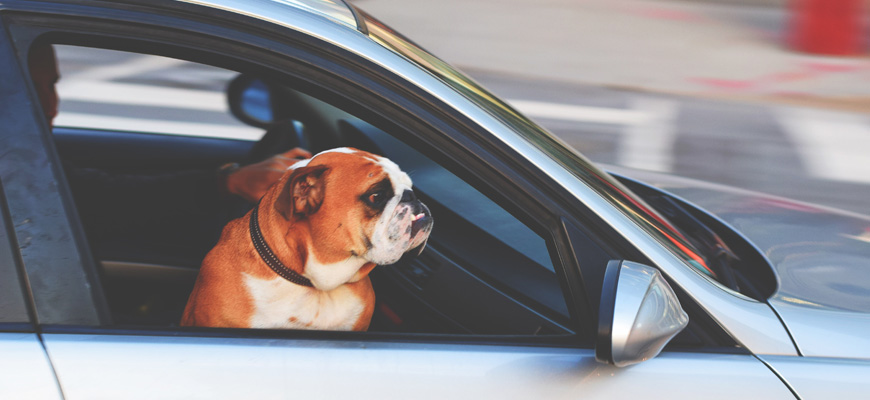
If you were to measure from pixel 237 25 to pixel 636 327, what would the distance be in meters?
0.82

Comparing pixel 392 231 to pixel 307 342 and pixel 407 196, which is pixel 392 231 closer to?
pixel 407 196

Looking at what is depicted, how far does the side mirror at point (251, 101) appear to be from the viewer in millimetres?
3068

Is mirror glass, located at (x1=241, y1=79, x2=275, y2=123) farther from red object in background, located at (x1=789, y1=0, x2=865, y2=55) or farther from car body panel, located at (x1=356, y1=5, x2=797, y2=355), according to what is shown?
red object in background, located at (x1=789, y1=0, x2=865, y2=55)

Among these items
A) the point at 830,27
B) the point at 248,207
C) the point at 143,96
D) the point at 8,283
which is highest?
the point at 8,283

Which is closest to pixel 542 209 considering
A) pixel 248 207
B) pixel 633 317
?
pixel 633 317

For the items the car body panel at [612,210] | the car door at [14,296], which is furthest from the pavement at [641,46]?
the car door at [14,296]

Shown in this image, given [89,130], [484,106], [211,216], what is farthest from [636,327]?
[89,130]

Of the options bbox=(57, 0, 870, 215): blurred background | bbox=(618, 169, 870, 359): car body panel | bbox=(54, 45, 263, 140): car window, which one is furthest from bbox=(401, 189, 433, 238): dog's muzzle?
bbox=(57, 0, 870, 215): blurred background

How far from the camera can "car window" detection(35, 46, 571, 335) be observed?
1.96 meters

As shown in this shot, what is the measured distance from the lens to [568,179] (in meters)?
1.53

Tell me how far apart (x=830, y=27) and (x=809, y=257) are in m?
8.63

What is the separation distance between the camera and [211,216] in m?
2.51

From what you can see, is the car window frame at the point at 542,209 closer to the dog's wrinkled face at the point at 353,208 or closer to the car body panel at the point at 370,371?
the car body panel at the point at 370,371

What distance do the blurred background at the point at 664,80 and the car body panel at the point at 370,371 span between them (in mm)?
4691
